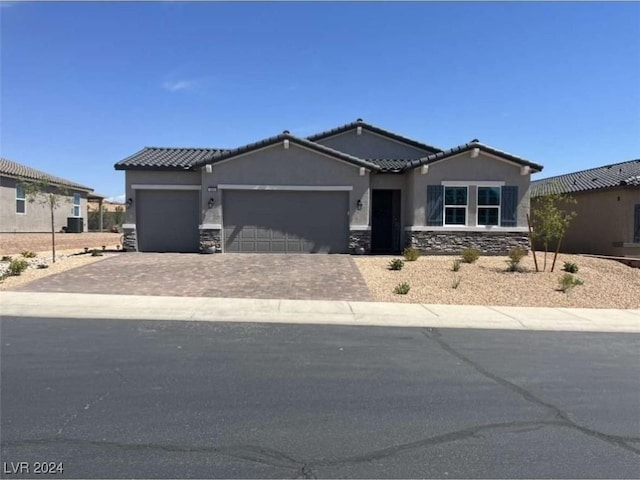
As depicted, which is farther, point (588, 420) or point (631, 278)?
point (631, 278)

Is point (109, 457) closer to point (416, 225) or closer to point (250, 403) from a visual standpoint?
point (250, 403)

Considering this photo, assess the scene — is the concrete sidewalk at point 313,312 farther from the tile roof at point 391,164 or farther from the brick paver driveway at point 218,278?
the tile roof at point 391,164

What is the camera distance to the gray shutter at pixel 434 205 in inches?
797

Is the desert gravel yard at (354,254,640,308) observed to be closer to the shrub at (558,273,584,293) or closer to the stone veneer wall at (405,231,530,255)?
the shrub at (558,273,584,293)

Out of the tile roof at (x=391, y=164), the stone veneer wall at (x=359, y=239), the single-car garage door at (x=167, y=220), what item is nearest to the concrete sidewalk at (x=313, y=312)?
the stone veneer wall at (x=359, y=239)

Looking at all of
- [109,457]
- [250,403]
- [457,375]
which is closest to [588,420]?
[457,375]

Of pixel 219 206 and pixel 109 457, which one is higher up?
pixel 219 206

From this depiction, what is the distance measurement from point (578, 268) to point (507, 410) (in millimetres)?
13182

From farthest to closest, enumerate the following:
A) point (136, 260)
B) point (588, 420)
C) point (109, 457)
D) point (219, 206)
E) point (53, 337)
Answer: point (219, 206) → point (136, 260) → point (53, 337) → point (588, 420) → point (109, 457)

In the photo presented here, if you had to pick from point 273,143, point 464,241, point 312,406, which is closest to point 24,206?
point 273,143

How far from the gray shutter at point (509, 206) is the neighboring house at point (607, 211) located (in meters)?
4.04

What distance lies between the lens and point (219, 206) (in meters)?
20.1

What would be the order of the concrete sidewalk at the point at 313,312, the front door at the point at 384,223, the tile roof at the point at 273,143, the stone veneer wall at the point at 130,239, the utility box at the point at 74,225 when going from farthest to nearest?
the utility box at the point at 74,225 < the front door at the point at 384,223 < the stone veneer wall at the point at 130,239 < the tile roof at the point at 273,143 < the concrete sidewalk at the point at 313,312

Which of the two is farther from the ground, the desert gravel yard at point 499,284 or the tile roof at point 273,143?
the tile roof at point 273,143
